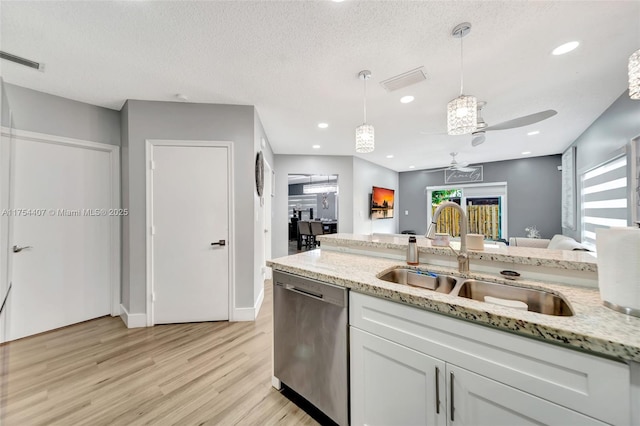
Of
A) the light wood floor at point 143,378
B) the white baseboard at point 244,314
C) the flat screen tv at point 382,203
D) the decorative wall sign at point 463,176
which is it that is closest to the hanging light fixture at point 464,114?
the light wood floor at point 143,378

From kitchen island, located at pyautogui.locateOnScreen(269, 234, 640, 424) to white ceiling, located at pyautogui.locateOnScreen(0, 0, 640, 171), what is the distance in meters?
1.50

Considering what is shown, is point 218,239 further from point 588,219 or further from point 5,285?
point 588,219

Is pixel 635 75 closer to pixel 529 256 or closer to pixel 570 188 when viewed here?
pixel 529 256

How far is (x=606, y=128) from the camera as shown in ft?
9.65

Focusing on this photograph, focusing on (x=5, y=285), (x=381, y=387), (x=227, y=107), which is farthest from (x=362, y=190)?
(x=5, y=285)

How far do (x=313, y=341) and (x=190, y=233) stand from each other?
79.0 inches

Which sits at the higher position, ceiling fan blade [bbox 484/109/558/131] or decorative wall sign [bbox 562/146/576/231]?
ceiling fan blade [bbox 484/109/558/131]

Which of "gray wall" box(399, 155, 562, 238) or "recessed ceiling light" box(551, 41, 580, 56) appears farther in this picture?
"gray wall" box(399, 155, 562, 238)

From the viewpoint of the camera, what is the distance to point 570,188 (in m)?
4.34

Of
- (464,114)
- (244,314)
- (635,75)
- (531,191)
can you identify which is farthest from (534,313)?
(531,191)

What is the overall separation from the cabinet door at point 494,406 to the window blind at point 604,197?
257 centimetres

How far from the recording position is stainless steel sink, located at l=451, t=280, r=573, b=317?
45.3 inches

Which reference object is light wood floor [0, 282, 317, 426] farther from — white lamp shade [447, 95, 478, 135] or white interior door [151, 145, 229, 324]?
white lamp shade [447, 95, 478, 135]

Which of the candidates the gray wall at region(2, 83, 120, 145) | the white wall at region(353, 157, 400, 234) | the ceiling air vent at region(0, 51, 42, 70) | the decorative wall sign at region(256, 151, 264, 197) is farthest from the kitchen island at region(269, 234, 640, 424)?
the white wall at region(353, 157, 400, 234)
